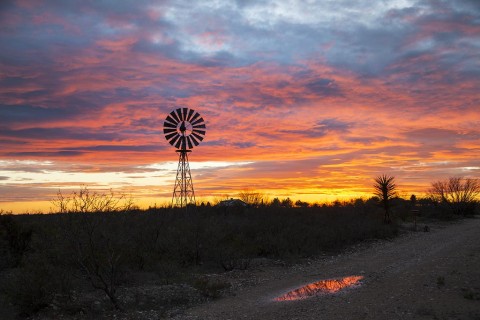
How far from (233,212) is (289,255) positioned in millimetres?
15723

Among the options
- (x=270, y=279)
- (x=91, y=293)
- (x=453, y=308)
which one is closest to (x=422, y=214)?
(x=270, y=279)

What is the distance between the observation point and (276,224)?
2566 cm

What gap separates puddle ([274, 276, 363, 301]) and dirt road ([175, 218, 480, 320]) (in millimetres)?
378

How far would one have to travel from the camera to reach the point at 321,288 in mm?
13391

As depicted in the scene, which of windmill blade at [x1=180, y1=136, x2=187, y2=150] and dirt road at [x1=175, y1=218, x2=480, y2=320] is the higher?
windmill blade at [x1=180, y1=136, x2=187, y2=150]

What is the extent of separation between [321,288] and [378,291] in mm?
1977

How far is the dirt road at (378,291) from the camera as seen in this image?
10289mm

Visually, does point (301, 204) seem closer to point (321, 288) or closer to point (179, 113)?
point (179, 113)

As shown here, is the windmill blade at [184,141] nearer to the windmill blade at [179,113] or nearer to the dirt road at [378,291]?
the windmill blade at [179,113]

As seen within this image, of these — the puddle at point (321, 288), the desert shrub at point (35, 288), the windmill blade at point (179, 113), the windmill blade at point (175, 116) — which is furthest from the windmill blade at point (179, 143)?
the puddle at point (321, 288)

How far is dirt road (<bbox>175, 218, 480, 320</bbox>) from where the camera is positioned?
1029 centimetres

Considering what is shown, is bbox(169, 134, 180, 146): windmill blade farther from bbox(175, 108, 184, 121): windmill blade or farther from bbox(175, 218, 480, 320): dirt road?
bbox(175, 218, 480, 320): dirt road

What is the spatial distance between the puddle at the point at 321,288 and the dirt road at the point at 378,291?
378mm

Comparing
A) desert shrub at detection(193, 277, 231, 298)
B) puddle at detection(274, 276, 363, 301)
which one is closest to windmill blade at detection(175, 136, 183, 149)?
desert shrub at detection(193, 277, 231, 298)
